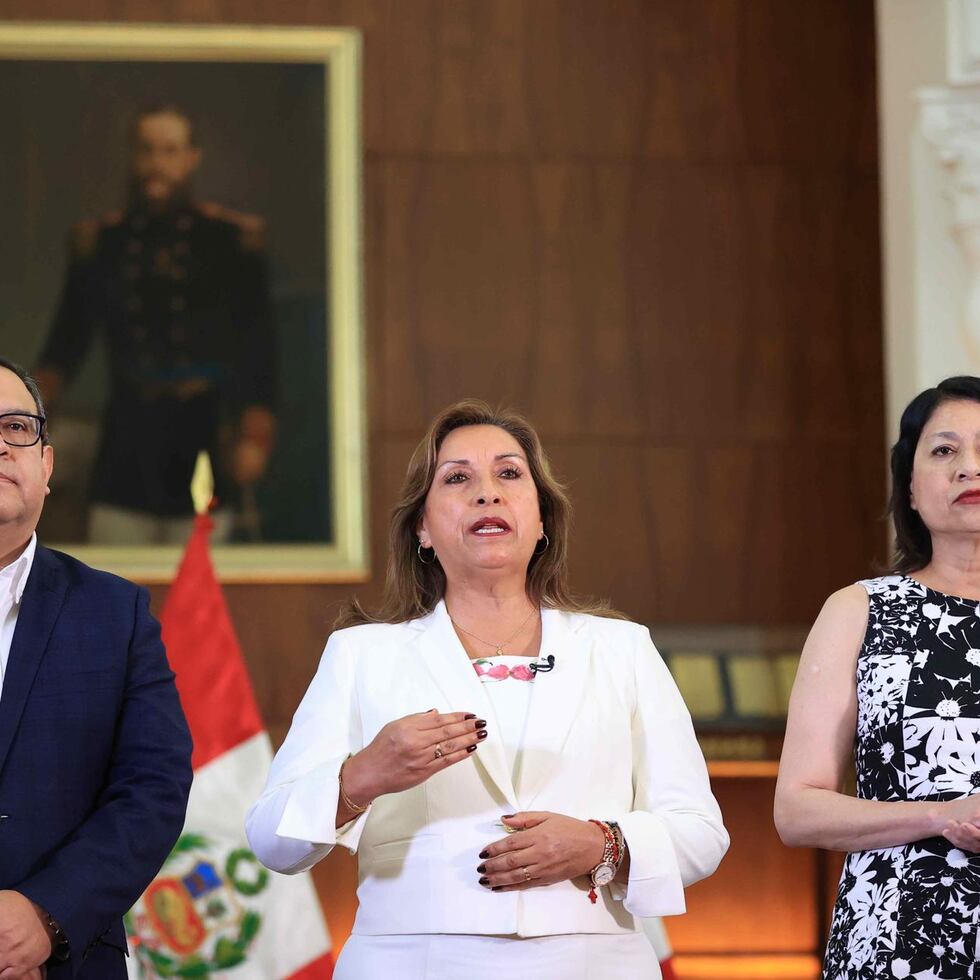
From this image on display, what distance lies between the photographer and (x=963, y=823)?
227 centimetres

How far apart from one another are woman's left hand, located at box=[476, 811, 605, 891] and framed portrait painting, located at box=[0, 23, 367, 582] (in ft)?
9.96

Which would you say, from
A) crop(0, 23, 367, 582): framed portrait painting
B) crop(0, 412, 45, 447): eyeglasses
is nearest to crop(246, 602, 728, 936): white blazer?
crop(0, 412, 45, 447): eyeglasses

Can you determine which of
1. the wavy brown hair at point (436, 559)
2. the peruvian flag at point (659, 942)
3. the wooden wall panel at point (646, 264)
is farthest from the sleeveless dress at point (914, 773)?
the wooden wall panel at point (646, 264)

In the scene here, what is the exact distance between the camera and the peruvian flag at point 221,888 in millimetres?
4238

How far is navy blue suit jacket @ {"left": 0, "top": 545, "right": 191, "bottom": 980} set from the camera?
2.24 meters

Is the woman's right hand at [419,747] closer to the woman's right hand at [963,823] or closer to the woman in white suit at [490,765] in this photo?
the woman in white suit at [490,765]

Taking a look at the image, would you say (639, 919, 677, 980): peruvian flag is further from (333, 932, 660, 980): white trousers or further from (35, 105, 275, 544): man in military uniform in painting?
(35, 105, 275, 544): man in military uniform in painting

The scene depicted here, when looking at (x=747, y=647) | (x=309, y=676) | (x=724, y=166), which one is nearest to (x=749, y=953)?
(x=747, y=647)

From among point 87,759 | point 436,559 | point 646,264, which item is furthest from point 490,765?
point 646,264

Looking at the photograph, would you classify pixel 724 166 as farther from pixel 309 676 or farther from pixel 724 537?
pixel 309 676

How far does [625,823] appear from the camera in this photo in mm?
2436

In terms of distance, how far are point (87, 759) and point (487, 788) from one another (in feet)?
2.11

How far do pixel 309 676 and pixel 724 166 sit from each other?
8.05 feet

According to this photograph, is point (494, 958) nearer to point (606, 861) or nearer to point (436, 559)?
point (606, 861)
